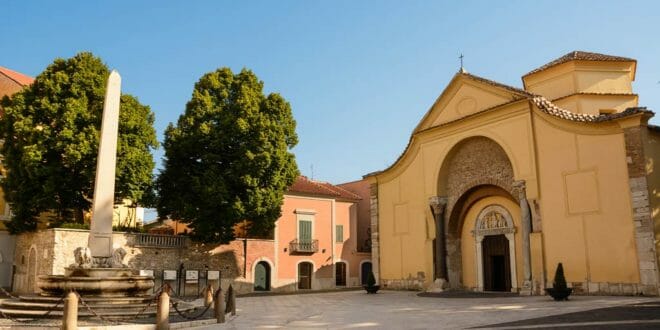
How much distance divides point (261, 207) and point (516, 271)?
12.9 m

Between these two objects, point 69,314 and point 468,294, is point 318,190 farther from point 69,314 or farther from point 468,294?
point 69,314

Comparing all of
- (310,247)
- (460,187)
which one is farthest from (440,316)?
(310,247)

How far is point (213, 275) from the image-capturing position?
2706cm

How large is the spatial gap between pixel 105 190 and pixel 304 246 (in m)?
20.4

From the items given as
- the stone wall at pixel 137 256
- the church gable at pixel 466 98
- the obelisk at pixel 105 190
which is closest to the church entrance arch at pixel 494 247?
the church gable at pixel 466 98

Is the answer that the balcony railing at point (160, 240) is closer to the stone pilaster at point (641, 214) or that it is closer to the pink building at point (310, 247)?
the pink building at point (310, 247)

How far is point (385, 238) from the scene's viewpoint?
26656 mm

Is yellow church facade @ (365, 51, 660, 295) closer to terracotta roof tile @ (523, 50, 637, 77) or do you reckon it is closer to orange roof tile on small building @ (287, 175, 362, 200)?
terracotta roof tile @ (523, 50, 637, 77)

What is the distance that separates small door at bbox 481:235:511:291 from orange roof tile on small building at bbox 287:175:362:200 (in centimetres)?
1394

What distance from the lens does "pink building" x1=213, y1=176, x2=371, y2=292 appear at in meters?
30.5

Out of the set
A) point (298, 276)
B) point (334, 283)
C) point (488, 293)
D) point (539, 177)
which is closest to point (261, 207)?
point (298, 276)

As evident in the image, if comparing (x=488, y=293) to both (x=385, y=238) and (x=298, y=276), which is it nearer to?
(x=385, y=238)

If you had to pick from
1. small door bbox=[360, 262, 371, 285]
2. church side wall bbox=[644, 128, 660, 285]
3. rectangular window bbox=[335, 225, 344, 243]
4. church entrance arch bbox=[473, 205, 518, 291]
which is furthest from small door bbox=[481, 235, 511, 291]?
small door bbox=[360, 262, 371, 285]

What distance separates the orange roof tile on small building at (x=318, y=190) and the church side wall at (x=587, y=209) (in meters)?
17.2
